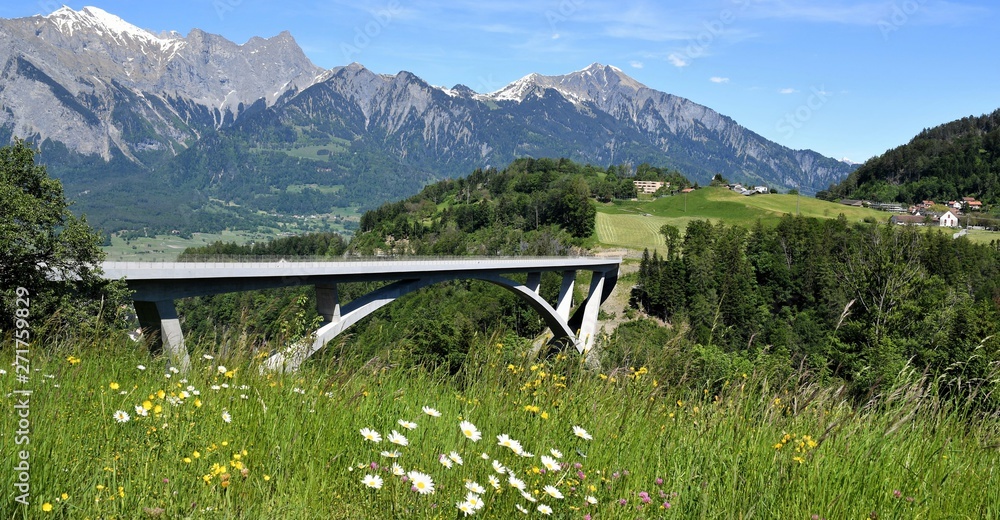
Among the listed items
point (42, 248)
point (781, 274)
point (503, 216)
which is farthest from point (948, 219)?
point (42, 248)

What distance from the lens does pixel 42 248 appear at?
20.2 metres

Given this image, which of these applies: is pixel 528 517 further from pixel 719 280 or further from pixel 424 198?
pixel 424 198

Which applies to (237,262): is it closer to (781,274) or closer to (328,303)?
(328,303)

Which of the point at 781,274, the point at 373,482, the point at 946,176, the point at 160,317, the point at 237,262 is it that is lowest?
the point at 781,274

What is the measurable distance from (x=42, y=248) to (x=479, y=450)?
2270 centimetres

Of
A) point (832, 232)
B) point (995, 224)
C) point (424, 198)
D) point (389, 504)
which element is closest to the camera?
point (389, 504)

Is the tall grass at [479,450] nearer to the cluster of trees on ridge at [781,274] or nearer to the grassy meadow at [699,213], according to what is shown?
the cluster of trees on ridge at [781,274]

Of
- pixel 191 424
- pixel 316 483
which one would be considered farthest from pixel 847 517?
pixel 191 424

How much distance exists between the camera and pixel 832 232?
344 feet

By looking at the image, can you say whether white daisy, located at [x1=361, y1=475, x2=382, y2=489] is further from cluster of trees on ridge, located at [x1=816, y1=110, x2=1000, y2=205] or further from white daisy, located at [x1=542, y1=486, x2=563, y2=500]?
cluster of trees on ridge, located at [x1=816, y1=110, x2=1000, y2=205]

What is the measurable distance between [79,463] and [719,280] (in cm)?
9416

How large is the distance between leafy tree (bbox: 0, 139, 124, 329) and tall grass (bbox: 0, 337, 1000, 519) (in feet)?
58.0

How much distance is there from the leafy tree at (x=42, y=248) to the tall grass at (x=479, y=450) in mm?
17669

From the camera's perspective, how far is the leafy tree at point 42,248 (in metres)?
19.2
